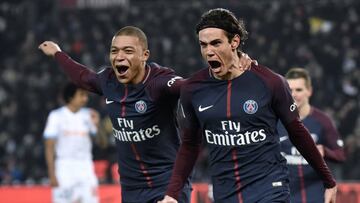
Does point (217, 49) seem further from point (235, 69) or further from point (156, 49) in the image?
A: point (156, 49)

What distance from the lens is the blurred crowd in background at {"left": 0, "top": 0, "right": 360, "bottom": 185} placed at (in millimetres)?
20281

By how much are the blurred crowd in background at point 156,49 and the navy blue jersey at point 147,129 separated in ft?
36.4

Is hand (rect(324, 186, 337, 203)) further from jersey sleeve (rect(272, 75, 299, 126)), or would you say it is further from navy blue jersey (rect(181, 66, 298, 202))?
jersey sleeve (rect(272, 75, 299, 126))

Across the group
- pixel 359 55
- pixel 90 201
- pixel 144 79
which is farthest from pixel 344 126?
pixel 144 79

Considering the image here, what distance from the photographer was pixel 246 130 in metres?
5.62

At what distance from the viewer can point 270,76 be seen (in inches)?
223

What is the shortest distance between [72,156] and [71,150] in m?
0.08

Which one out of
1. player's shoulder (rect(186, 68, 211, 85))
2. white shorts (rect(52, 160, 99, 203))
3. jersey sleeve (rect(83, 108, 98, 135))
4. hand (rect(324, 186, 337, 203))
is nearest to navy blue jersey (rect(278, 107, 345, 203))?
hand (rect(324, 186, 337, 203))

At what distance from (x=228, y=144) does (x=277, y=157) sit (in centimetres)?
34

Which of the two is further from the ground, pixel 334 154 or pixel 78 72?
pixel 78 72

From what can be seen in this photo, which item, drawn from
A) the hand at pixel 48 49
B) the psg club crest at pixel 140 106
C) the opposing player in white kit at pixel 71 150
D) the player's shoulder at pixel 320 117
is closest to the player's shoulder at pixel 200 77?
the psg club crest at pixel 140 106

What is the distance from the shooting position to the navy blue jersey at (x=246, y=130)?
562 centimetres

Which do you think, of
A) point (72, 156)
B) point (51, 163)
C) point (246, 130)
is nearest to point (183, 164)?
point (246, 130)

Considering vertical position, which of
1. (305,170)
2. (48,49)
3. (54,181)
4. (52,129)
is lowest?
(305,170)
